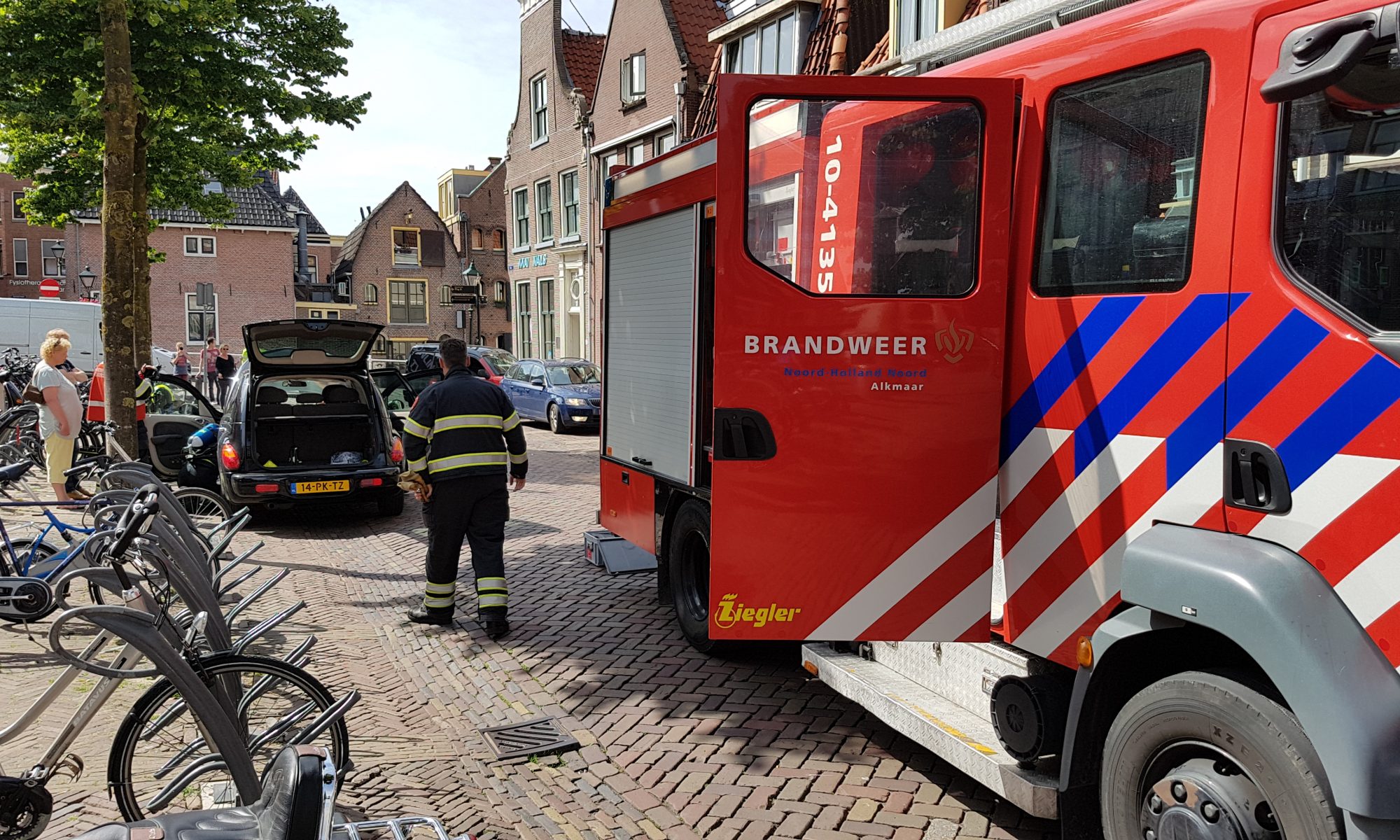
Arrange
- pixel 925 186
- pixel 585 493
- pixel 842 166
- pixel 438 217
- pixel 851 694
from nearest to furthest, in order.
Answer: pixel 925 186
pixel 842 166
pixel 851 694
pixel 585 493
pixel 438 217

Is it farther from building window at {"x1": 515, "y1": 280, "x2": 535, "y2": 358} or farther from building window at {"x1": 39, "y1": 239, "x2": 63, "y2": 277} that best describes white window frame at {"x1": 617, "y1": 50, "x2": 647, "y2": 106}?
building window at {"x1": 39, "y1": 239, "x2": 63, "y2": 277}

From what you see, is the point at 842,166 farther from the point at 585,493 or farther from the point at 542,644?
the point at 585,493

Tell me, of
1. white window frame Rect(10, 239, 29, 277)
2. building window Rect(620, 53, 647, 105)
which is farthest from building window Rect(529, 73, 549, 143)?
white window frame Rect(10, 239, 29, 277)

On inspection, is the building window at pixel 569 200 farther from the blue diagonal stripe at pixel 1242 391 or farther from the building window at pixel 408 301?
the blue diagonal stripe at pixel 1242 391

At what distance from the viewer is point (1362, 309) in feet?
8.26

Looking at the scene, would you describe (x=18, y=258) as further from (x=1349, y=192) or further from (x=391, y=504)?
(x=1349, y=192)

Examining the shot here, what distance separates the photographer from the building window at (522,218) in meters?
35.2

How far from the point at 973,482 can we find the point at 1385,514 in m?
1.43

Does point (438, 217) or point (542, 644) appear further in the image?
point (438, 217)

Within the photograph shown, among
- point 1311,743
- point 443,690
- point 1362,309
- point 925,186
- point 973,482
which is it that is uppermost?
point 925,186

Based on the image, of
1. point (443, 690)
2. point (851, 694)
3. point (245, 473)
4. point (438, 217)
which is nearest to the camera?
point (851, 694)

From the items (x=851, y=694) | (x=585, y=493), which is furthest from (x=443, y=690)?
(x=585, y=493)

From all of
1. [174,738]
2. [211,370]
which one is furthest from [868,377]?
[211,370]

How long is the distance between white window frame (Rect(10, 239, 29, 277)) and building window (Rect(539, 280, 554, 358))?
92.5 feet
